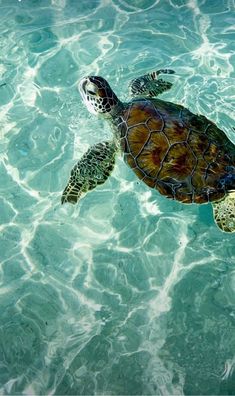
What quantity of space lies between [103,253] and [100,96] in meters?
2.35

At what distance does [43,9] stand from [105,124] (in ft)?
14.6

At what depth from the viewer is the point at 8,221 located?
4.99m

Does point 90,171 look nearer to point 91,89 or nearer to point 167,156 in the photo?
point 167,156

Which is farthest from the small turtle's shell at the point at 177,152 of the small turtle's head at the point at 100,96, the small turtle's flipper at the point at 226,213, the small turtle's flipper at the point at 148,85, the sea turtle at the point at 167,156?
the small turtle's flipper at the point at 148,85

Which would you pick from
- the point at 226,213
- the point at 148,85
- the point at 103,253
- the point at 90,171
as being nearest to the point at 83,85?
the point at 148,85

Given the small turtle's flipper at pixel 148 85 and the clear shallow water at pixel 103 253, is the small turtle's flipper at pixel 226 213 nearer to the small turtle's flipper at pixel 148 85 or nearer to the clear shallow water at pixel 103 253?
the clear shallow water at pixel 103 253

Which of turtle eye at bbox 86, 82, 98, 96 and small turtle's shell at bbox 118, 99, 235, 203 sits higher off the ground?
turtle eye at bbox 86, 82, 98, 96

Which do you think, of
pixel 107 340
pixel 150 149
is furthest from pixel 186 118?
pixel 107 340

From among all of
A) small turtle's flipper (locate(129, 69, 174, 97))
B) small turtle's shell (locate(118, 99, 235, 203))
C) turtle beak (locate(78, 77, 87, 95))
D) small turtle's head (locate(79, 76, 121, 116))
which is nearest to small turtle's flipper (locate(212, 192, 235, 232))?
small turtle's shell (locate(118, 99, 235, 203))

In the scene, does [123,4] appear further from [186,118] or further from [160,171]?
[160,171]

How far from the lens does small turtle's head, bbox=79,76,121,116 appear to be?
17.5ft

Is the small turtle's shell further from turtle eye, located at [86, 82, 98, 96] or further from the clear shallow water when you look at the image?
turtle eye, located at [86, 82, 98, 96]

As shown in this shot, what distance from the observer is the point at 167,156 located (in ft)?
14.5

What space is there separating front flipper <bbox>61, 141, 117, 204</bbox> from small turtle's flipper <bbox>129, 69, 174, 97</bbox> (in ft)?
4.25
